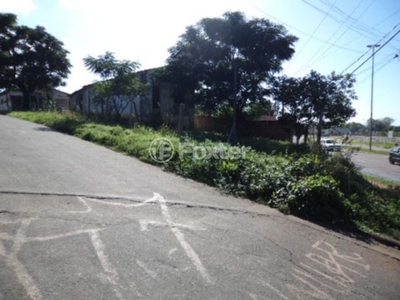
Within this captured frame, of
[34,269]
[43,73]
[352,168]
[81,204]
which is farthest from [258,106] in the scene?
[43,73]

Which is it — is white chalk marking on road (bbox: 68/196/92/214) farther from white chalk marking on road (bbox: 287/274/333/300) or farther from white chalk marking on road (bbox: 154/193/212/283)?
white chalk marking on road (bbox: 287/274/333/300)

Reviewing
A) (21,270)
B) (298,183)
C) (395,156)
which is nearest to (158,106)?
(298,183)

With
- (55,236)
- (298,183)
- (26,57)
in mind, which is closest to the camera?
(55,236)

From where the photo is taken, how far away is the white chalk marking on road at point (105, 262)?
2.92 metres

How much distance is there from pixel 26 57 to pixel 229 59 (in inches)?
1037

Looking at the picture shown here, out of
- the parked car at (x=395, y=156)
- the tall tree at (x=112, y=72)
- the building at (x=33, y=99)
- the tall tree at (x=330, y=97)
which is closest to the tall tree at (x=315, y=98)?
the tall tree at (x=330, y=97)

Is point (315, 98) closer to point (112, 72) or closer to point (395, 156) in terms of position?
point (395, 156)

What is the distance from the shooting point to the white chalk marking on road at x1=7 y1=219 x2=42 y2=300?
270 cm

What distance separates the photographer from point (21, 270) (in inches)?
117

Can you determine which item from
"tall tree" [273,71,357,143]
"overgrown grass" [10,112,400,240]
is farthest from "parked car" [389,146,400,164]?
"overgrown grass" [10,112,400,240]

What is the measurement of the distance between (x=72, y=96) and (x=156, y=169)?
1294 inches

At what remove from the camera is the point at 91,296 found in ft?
9.01

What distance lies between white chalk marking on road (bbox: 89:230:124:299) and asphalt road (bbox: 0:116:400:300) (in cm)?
1

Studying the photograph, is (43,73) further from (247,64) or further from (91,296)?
(91,296)
